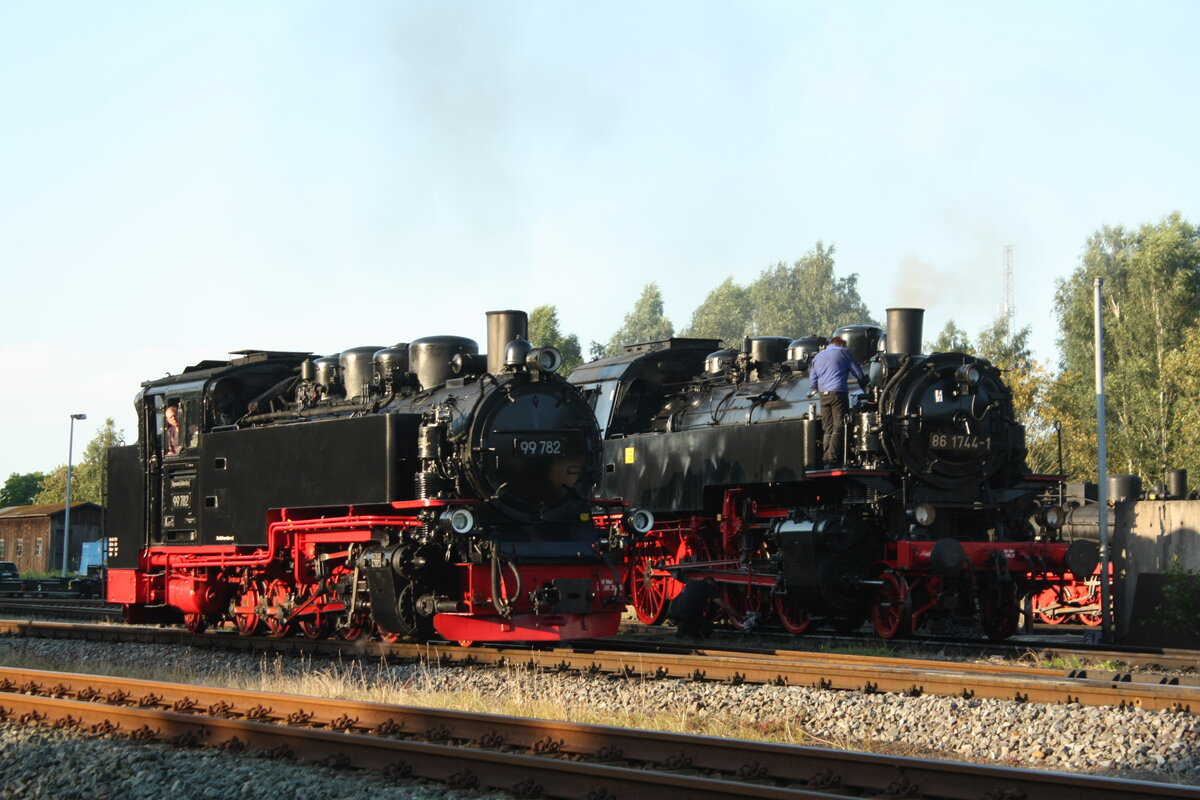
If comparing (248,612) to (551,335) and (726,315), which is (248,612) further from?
(726,315)

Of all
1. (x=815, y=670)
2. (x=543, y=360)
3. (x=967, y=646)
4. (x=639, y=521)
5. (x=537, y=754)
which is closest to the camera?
(x=537, y=754)

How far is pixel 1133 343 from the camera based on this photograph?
4269cm

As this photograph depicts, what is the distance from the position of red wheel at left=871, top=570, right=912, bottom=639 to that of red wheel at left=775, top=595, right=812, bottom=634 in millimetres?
876

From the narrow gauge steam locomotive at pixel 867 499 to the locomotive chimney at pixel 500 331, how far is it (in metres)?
3.01

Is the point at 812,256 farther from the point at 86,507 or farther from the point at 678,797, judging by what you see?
the point at 678,797

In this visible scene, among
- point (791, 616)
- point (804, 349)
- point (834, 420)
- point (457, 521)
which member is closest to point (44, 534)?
point (804, 349)

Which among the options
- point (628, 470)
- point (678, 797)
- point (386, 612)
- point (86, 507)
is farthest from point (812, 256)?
point (678, 797)

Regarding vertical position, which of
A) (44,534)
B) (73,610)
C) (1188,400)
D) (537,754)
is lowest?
(73,610)

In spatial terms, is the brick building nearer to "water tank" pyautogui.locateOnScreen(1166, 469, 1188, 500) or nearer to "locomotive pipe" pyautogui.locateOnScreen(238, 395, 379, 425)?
"locomotive pipe" pyautogui.locateOnScreen(238, 395, 379, 425)

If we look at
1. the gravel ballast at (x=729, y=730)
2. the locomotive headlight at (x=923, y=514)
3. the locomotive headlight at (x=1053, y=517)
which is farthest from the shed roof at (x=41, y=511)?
the gravel ballast at (x=729, y=730)

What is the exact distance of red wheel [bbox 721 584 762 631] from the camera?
15398 millimetres

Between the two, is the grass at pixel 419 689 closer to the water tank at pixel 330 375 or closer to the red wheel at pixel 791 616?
the water tank at pixel 330 375

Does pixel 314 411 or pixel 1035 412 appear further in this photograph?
pixel 1035 412

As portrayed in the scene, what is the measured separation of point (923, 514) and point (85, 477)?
6356 cm
